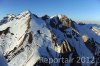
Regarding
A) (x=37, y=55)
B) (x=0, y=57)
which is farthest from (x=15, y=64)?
(x=0, y=57)

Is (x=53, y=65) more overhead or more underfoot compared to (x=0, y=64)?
more underfoot

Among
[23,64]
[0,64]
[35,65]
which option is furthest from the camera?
[23,64]

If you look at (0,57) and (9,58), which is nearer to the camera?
(0,57)

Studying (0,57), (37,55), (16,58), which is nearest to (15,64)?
(16,58)

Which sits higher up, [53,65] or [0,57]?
[0,57]

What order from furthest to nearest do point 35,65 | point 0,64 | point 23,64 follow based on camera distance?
point 23,64, point 35,65, point 0,64

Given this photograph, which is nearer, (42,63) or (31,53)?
(42,63)

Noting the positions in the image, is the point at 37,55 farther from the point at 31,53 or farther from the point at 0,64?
the point at 0,64

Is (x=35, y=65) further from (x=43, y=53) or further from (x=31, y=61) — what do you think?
(x=43, y=53)

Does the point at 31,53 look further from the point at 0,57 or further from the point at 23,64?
the point at 0,57
